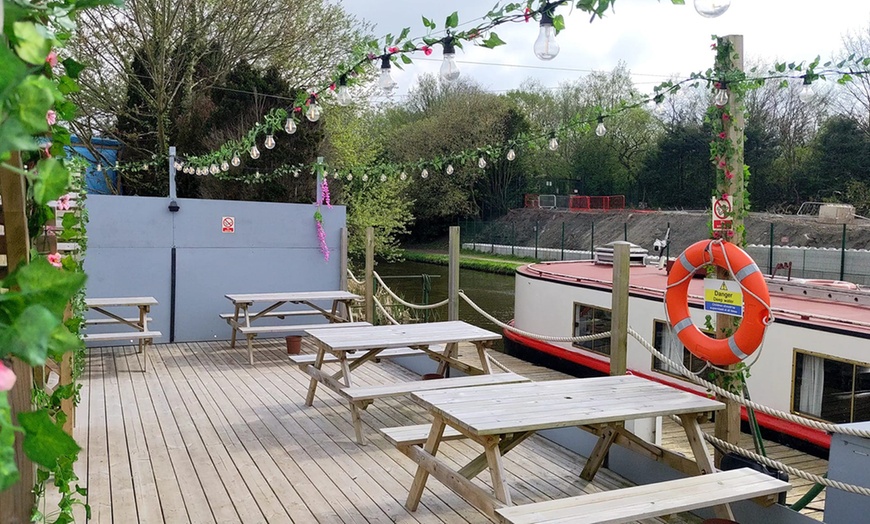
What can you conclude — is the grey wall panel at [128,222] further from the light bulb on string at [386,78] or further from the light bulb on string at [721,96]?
the light bulb on string at [721,96]

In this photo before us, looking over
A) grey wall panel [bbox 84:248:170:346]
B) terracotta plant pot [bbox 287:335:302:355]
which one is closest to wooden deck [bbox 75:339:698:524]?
terracotta plant pot [bbox 287:335:302:355]

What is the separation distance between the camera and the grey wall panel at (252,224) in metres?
9.36

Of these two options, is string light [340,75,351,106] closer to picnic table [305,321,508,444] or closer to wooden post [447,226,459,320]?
picnic table [305,321,508,444]

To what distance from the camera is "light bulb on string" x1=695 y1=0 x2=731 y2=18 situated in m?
2.84

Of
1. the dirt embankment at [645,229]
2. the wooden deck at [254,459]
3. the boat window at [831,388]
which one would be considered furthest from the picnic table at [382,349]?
the dirt embankment at [645,229]

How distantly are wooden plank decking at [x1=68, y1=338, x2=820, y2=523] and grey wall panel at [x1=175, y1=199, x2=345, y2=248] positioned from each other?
2.49 m

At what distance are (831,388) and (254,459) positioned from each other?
16.9 ft

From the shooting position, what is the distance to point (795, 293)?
8734 mm

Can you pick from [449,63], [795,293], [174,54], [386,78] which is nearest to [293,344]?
[386,78]

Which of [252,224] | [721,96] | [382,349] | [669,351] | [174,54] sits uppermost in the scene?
[174,54]

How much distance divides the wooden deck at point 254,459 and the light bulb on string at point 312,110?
2378mm

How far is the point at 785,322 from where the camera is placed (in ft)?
23.5

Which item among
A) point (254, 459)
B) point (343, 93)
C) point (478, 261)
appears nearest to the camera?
point (254, 459)

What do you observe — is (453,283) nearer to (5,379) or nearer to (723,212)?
(723,212)
